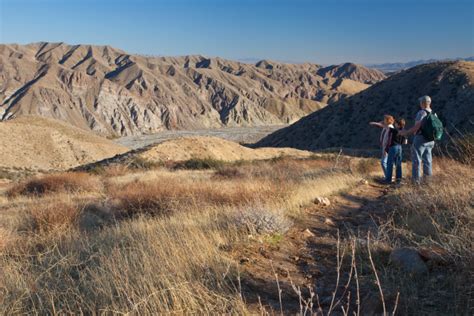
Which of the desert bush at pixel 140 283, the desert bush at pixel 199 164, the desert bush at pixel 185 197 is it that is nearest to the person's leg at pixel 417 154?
the desert bush at pixel 185 197

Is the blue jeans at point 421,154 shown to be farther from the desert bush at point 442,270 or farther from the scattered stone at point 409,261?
the scattered stone at point 409,261

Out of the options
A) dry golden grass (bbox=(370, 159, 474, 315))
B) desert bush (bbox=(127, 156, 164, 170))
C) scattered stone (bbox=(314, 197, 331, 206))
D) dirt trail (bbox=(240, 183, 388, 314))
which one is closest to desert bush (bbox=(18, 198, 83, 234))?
dirt trail (bbox=(240, 183, 388, 314))

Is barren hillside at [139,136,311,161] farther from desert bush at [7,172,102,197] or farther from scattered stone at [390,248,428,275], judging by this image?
scattered stone at [390,248,428,275]

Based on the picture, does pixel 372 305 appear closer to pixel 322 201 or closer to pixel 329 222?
pixel 329 222

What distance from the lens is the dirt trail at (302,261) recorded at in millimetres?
3515

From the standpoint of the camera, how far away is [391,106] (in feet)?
188

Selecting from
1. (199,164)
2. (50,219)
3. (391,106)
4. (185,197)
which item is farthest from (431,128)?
(391,106)

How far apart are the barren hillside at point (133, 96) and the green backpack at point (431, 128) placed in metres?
128

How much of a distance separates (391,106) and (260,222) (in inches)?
2215

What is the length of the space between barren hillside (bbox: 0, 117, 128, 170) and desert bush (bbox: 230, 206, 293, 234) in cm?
5219

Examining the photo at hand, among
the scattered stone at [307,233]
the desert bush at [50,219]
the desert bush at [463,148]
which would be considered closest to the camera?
the scattered stone at [307,233]

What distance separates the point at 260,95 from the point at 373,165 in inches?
6670

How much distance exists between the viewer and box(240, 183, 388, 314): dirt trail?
11.5 feet

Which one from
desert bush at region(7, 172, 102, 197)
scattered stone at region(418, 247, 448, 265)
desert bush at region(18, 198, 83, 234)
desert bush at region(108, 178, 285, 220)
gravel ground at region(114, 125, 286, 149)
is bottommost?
gravel ground at region(114, 125, 286, 149)
